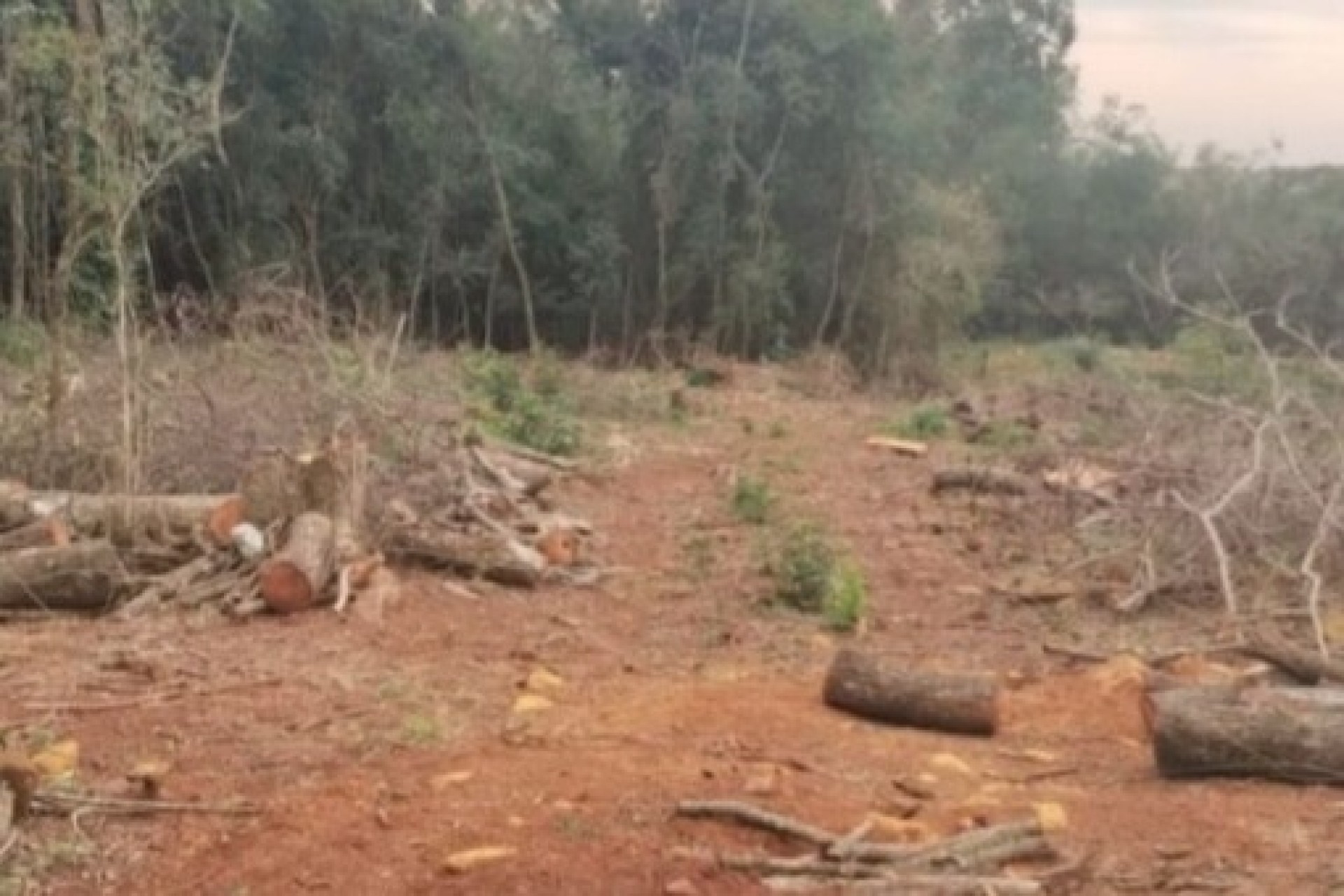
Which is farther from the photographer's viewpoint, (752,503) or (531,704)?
(752,503)

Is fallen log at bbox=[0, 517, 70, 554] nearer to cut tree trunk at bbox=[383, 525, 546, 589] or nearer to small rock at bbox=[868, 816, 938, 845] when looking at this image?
cut tree trunk at bbox=[383, 525, 546, 589]

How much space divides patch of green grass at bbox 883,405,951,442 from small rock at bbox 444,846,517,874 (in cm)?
1195

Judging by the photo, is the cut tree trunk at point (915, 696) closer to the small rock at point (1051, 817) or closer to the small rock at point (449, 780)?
the small rock at point (1051, 817)

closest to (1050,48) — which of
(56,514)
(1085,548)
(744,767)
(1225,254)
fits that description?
(1225,254)

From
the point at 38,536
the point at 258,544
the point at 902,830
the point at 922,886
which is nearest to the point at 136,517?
the point at 38,536

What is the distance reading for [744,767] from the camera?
5.23 metres

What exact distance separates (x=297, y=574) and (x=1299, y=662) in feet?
13.9

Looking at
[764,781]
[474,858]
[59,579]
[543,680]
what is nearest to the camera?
[474,858]

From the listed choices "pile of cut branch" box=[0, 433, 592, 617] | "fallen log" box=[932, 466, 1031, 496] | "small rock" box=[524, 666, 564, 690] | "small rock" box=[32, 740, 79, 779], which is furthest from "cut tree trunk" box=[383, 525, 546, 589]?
"fallen log" box=[932, 466, 1031, 496]

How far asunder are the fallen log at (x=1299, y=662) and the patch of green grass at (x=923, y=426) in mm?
9507

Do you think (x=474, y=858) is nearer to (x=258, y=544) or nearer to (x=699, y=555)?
(x=258, y=544)

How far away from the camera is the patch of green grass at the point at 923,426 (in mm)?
16359

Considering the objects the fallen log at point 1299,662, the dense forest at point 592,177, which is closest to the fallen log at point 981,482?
the fallen log at point 1299,662

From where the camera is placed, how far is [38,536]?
8188 mm
